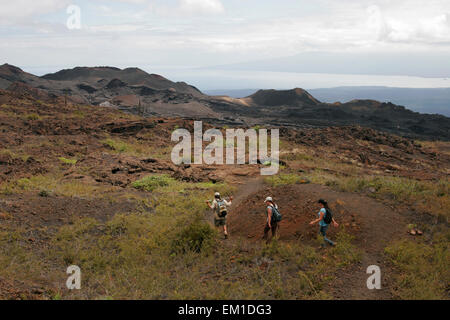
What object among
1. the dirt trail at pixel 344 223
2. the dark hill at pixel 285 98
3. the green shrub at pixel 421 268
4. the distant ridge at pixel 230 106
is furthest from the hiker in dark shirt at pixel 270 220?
the dark hill at pixel 285 98

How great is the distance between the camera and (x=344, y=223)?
29.6 feet

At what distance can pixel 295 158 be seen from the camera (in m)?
21.4

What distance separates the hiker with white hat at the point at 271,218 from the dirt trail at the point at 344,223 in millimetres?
492

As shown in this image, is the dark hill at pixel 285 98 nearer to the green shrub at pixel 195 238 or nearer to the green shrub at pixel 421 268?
the green shrub at pixel 421 268

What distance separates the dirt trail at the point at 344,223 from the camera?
6.73m

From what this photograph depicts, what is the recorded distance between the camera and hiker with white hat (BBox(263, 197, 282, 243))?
827 centimetres

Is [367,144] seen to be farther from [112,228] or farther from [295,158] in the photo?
[112,228]

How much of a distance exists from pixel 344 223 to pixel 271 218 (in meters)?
2.24

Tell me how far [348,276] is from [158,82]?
90331 millimetres

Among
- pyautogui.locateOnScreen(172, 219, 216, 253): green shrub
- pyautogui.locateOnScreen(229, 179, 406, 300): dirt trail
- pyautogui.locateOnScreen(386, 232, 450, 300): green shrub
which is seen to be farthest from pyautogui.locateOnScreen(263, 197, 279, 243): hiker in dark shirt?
pyautogui.locateOnScreen(386, 232, 450, 300): green shrub

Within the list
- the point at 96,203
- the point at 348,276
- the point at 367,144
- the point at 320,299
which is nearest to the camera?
the point at 320,299

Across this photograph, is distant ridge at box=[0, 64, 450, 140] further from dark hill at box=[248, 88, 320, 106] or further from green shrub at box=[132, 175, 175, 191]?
green shrub at box=[132, 175, 175, 191]

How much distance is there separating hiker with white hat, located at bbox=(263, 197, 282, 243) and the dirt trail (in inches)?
19.4
